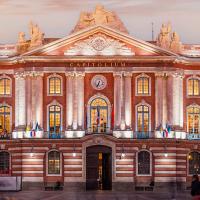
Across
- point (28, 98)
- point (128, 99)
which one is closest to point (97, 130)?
point (128, 99)

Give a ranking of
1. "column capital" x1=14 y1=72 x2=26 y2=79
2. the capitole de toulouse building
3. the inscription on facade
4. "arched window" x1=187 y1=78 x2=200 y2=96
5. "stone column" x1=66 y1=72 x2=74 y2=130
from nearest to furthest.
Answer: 1. the capitole de toulouse building
2. "stone column" x1=66 y1=72 x2=74 y2=130
3. the inscription on facade
4. "column capital" x1=14 y1=72 x2=26 y2=79
5. "arched window" x1=187 y1=78 x2=200 y2=96

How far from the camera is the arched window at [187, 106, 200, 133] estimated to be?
88.8m

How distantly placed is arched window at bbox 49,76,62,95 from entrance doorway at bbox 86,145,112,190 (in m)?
6.81

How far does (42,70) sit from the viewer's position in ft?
286

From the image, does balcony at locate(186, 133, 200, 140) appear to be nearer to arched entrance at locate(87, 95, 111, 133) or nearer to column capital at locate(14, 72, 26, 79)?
arched entrance at locate(87, 95, 111, 133)

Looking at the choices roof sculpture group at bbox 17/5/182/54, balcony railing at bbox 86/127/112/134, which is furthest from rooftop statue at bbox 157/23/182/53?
balcony railing at bbox 86/127/112/134

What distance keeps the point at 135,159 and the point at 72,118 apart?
752 centimetres

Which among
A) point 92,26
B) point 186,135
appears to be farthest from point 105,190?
point 92,26

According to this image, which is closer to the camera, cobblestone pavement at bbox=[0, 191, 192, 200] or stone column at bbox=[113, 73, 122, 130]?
cobblestone pavement at bbox=[0, 191, 192, 200]

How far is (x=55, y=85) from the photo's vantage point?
87688 mm

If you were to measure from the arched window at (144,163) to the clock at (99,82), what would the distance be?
7.84 meters

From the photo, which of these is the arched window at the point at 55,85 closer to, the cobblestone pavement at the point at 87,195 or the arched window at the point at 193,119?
the cobblestone pavement at the point at 87,195

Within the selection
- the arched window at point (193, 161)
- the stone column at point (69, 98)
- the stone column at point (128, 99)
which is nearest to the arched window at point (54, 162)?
the stone column at point (69, 98)

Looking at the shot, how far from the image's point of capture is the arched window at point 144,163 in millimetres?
86125
